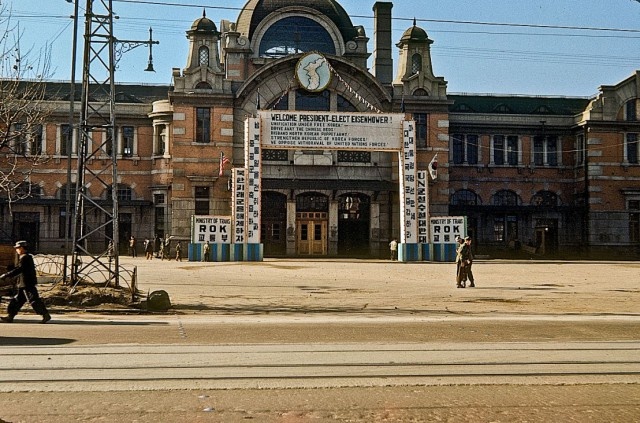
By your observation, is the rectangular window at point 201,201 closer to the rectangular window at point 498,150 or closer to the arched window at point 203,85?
the arched window at point 203,85

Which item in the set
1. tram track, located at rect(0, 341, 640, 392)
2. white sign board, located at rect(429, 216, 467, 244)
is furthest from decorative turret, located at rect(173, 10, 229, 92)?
tram track, located at rect(0, 341, 640, 392)

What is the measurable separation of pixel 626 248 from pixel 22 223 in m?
40.5

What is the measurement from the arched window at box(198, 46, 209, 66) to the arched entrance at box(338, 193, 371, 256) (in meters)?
12.3

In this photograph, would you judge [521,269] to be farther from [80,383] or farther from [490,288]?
[80,383]

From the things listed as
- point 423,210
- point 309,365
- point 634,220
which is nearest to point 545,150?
point 634,220

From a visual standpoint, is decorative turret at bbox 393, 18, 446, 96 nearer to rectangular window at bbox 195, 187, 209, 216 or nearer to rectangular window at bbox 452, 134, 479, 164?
rectangular window at bbox 452, 134, 479, 164

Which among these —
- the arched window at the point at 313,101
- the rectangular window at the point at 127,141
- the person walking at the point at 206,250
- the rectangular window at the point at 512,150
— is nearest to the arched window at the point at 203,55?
the arched window at the point at 313,101

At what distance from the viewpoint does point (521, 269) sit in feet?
111

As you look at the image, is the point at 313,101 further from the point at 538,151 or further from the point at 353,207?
the point at 538,151

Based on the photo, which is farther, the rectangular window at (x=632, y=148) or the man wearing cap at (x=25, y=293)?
the rectangular window at (x=632, y=148)

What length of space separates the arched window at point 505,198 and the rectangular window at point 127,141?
84.3ft

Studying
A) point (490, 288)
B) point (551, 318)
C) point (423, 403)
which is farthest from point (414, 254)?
point (423, 403)

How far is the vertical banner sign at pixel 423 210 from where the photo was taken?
4041 centimetres

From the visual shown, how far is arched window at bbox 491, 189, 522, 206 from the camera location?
5097 cm
